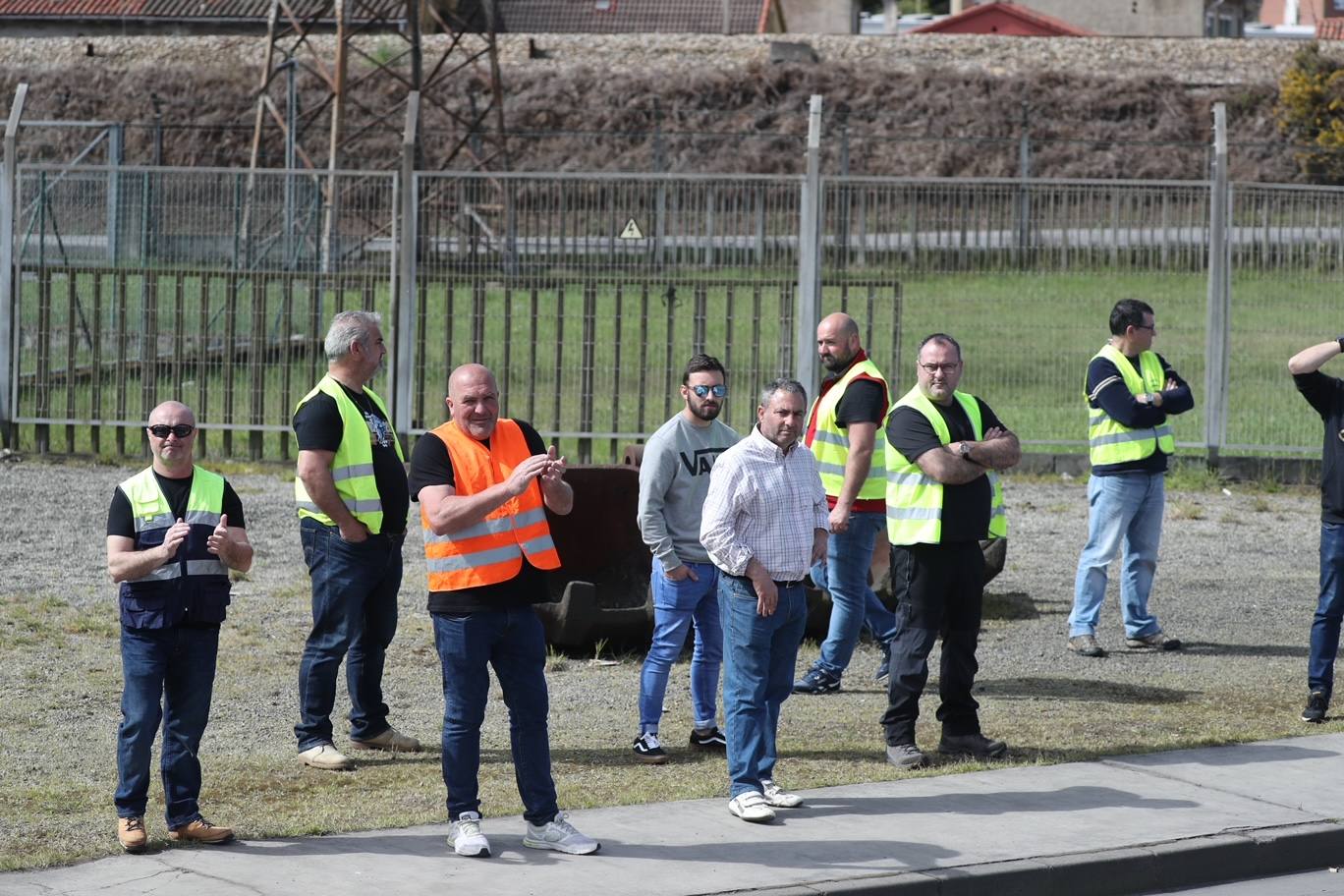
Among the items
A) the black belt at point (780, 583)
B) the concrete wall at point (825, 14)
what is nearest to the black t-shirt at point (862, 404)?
the black belt at point (780, 583)

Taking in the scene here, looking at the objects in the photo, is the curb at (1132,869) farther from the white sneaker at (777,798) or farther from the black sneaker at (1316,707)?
the black sneaker at (1316,707)

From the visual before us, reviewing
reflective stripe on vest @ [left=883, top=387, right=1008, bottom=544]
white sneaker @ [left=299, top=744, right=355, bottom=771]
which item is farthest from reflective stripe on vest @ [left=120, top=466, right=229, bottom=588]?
reflective stripe on vest @ [left=883, top=387, right=1008, bottom=544]

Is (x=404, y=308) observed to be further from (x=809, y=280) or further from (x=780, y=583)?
(x=780, y=583)

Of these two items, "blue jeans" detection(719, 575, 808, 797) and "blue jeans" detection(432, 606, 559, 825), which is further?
"blue jeans" detection(719, 575, 808, 797)

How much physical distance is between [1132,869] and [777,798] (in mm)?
1346

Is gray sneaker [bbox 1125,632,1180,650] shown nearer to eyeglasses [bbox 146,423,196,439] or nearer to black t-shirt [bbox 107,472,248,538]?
black t-shirt [bbox 107,472,248,538]

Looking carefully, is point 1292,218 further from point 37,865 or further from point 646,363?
point 37,865

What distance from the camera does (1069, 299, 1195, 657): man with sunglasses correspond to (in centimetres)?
1034

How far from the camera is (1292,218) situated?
16.0 metres

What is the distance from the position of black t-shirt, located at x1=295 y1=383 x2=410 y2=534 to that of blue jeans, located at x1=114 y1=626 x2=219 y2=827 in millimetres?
1182

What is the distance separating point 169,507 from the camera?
6.62m

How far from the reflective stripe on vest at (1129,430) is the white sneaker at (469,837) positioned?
16.7 feet

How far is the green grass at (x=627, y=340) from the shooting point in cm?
1589

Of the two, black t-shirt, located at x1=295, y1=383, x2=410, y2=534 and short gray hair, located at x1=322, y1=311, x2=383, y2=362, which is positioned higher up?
short gray hair, located at x1=322, y1=311, x2=383, y2=362
